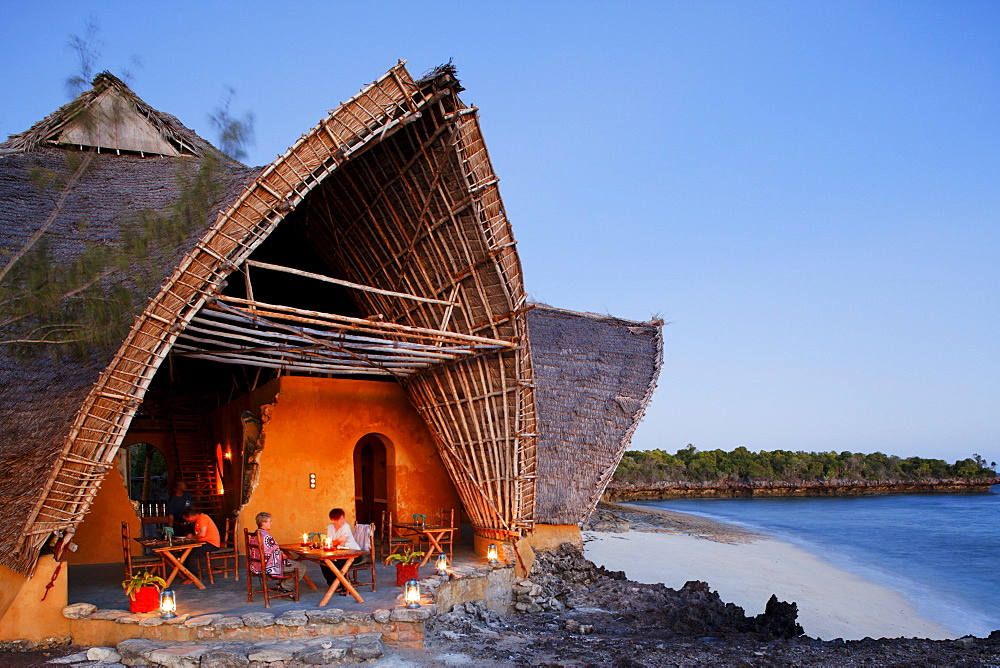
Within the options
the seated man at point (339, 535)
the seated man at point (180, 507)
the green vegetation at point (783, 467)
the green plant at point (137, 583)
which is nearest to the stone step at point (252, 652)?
the green plant at point (137, 583)

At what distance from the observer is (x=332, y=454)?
10430mm

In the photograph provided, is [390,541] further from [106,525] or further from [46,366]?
[46,366]

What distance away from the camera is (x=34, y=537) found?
19.8 ft

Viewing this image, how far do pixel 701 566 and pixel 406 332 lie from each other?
9.78 metres

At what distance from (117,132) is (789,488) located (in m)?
35.7

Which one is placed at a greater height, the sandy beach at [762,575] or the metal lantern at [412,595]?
the metal lantern at [412,595]

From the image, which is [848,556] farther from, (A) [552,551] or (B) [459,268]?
(B) [459,268]

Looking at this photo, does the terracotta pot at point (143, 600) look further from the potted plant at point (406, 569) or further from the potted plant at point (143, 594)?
the potted plant at point (406, 569)

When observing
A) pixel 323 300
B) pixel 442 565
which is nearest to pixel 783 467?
pixel 323 300

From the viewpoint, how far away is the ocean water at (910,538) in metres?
14.3

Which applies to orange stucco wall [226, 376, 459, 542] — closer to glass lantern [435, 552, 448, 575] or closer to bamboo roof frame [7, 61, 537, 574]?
bamboo roof frame [7, 61, 537, 574]

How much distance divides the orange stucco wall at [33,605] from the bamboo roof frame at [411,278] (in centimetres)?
19

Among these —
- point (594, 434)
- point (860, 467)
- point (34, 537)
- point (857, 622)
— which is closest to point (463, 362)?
point (594, 434)

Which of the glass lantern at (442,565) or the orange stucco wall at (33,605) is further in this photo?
the glass lantern at (442,565)
